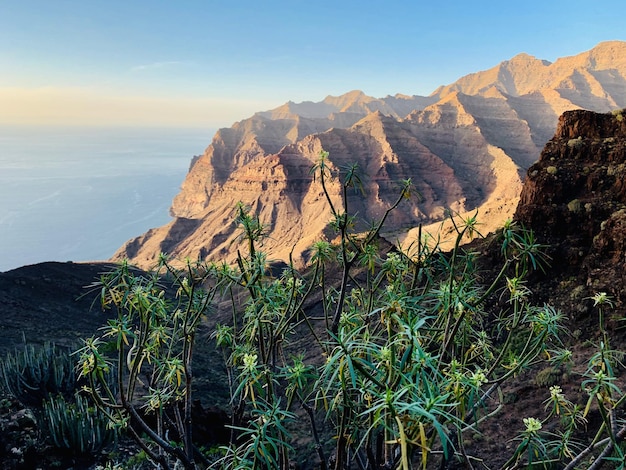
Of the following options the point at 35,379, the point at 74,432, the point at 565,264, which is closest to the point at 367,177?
the point at 565,264

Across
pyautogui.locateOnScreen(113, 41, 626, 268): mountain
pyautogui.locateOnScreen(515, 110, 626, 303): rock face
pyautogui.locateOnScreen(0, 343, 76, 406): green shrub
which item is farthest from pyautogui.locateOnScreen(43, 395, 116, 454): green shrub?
pyautogui.locateOnScreen(113, 41, 626, 268): mountain

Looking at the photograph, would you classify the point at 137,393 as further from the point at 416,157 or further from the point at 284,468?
the point at 416,157

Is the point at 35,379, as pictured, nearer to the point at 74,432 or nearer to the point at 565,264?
the point at 74,432

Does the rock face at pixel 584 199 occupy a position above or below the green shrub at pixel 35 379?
above

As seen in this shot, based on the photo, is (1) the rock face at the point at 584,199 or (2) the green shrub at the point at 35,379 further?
(1) the rock face at the point at 584,199

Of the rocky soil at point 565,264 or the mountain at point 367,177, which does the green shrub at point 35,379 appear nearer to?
the rocky soil at point 565,264

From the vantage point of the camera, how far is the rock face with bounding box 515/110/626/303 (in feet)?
39.2

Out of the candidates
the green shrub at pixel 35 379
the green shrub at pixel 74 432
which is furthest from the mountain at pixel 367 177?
the green shrub at pixel 74 432

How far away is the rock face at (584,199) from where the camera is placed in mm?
11961

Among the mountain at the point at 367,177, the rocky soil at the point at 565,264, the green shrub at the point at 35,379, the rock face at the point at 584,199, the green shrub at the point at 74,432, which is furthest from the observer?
the mountain at the point at 367,177

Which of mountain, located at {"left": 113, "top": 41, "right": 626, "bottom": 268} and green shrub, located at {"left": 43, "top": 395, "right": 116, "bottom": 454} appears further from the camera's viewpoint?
mountain, located at {"left": 113, "top": 41, "right": 626, "bottom": 268}

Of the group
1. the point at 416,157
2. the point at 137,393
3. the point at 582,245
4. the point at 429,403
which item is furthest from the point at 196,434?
the point at 416,157

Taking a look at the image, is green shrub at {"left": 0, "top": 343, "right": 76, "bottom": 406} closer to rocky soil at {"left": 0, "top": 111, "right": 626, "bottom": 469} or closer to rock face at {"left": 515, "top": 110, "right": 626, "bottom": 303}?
rocky soil at {"left": 0, "top": 111, "right": 626, "bottom": 469}

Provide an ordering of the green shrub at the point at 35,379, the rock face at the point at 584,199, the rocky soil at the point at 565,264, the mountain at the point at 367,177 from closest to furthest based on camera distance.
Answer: the rocky soil at the point at 565,264 → the green shrub at the point at 35,379 → the rock face at the point at 584,199 → the mountain at the point at 367,177
